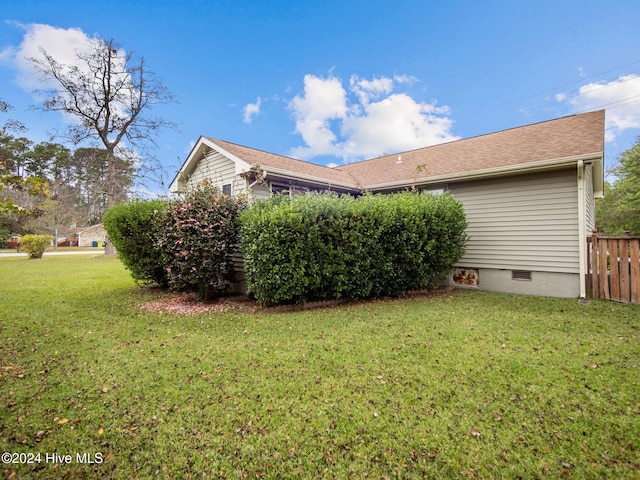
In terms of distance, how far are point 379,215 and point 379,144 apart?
70.0 feet

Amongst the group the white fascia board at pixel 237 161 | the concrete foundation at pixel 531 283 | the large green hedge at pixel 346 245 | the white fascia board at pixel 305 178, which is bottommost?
the concrete foundation at pixel 531 283

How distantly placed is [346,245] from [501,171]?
179 inches

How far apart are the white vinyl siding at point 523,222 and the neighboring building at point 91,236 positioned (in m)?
54.4

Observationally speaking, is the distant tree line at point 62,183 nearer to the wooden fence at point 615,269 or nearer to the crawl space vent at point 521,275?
the crawl space vent at point 521,275

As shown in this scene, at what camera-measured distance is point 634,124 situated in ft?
55.9

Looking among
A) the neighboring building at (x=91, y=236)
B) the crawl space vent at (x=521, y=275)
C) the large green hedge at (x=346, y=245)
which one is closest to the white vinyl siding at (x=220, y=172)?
the large green hedge at (x=346, y=245)

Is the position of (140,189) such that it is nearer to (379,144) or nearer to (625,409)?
(379,144)

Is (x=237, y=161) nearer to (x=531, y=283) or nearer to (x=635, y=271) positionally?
(x=531, y=283)

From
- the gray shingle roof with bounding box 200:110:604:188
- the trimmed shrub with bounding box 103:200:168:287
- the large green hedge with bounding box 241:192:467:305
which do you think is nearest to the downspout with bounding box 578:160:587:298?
the gray shingle roof with bounding box 200:110:604:188

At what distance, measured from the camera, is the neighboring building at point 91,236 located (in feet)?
154

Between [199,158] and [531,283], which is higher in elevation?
[199,158]

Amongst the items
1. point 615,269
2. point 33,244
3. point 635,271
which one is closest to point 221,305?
point 615,269

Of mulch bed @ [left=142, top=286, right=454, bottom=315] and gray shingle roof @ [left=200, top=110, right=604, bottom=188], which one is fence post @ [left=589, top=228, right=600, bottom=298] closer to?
gray shingle roof @ [left=200, top=110, right=604, bottom=188]

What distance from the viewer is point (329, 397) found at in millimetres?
2861
